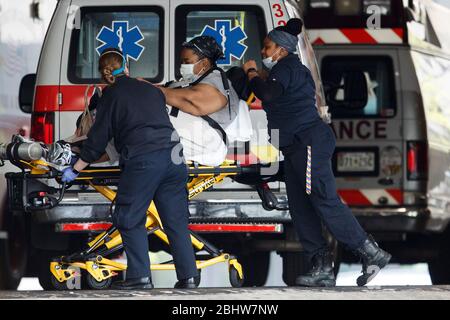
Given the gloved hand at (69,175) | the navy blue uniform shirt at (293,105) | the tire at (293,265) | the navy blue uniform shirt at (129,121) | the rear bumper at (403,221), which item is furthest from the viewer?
the rear bumper at (403,221)

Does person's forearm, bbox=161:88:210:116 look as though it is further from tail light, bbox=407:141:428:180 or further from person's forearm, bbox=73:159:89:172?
tail light, bbox=407:141:428:180

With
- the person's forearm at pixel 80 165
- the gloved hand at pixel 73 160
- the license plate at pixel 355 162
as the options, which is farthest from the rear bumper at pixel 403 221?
the person's forearm at pixel 80 165

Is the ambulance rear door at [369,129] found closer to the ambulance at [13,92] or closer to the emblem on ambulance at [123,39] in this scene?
the ambulance at [13,92]

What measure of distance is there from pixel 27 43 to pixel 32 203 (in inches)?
168

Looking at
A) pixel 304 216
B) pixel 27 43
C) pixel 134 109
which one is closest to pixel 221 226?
pixel 304 216

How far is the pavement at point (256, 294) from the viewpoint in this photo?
10039 mm

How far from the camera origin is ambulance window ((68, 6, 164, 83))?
1184 centimetres

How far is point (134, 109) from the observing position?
34.0 feet

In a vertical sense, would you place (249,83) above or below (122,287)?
above

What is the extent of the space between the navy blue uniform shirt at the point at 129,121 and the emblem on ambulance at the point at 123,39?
55.0 inches

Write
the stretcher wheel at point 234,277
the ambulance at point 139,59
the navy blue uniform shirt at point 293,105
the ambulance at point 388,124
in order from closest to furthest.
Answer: the navy blue uniform shirt at point 293,105
the stretcher wheel at point 234,277
the ambulance at point 139,59
the ambulance at point 388,124

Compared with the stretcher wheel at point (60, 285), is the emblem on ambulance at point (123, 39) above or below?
Answer: above

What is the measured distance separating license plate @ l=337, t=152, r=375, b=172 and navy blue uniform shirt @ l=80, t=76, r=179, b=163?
4.71 meters
